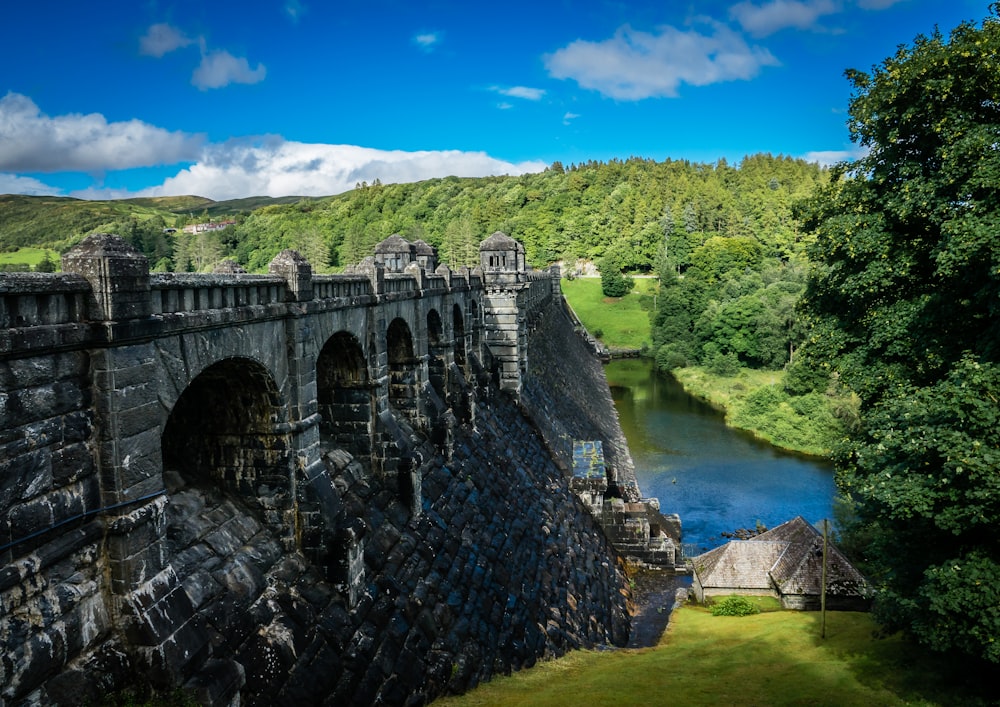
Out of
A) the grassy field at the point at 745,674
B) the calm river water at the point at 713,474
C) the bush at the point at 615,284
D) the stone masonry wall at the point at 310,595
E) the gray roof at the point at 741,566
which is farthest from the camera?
the bush at the point at 615,284

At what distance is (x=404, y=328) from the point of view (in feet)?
71.5

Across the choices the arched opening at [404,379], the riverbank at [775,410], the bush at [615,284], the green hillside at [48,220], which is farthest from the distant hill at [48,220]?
the bush at [615,284]

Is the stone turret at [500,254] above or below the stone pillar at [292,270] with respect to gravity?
above

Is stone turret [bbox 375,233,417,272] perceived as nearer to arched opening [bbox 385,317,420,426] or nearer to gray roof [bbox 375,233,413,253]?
gray roof [bbox 375,233,413,253]

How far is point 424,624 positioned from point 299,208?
170 metres

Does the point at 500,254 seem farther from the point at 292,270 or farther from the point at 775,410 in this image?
the point at 775,410

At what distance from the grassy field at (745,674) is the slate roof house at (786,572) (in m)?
2.22

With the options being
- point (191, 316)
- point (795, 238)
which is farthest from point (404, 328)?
point (795, 238)

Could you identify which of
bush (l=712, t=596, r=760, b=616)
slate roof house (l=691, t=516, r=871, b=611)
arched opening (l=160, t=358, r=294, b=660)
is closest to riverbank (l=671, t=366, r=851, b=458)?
slate roof house (l=691, t=516, r=871, b=611)

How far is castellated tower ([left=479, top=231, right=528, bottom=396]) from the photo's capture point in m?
35.0

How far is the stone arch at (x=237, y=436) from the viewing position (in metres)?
13.2

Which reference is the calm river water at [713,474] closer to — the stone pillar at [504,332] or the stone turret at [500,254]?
the stone pillar at [504,332]

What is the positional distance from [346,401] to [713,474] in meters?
34.0

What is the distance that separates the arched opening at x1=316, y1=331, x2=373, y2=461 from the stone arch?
15.3 ft
